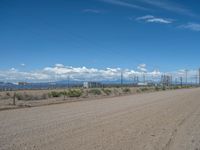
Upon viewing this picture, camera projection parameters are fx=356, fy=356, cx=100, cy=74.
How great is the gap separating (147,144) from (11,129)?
20.5 feet

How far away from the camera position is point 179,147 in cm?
Answer: 1167

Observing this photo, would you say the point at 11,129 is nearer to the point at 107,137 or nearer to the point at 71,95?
the point at 107,137

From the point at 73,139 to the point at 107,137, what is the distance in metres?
1.34

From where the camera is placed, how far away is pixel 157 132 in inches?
589

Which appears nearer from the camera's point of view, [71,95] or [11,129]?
[11,129]

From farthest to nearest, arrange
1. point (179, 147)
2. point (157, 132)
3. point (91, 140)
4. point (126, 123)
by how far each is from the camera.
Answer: point (126, 123) < point (157, 132) < point (91, 140) < point (179, 147)

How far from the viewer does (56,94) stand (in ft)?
176

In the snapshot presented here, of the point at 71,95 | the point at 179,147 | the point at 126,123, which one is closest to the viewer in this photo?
the point at 179,147

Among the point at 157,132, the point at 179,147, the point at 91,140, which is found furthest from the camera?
the point at 157,132

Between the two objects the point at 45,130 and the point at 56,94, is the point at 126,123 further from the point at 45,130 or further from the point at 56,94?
the point at 56,94

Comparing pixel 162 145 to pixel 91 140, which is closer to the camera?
pixel 162 145

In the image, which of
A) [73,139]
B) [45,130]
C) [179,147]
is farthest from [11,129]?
[179,147]

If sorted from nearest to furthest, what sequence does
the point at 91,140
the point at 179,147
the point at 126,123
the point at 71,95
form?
the point at 179,147 → the point at 91,140 → the point at 126,123 → the point at 71,95

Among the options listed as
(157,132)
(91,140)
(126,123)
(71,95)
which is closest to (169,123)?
(126,123)
